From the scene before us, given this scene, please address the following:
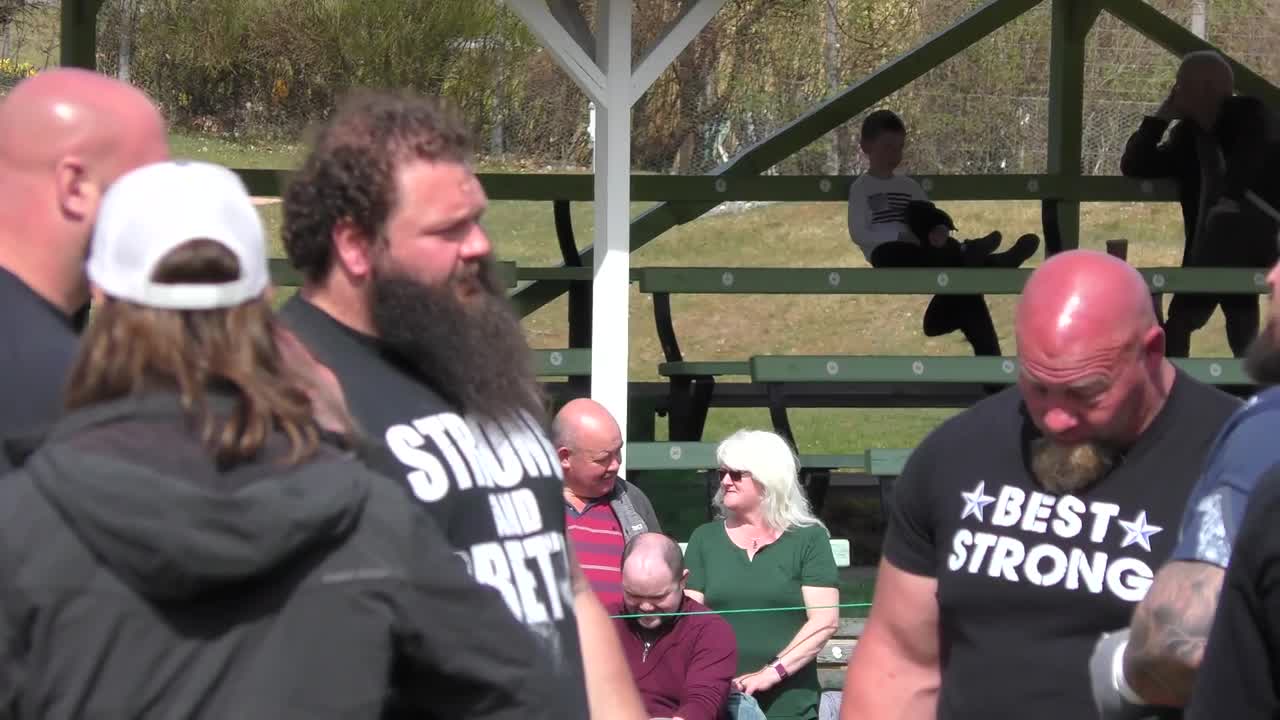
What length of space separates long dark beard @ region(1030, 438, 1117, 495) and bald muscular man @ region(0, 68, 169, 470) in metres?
1.49

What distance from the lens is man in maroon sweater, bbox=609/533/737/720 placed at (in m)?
4.93

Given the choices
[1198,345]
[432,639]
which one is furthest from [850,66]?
[432,639]

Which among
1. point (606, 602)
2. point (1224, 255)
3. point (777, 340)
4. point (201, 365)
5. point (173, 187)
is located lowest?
point (777, 340)

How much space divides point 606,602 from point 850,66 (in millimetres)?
12804

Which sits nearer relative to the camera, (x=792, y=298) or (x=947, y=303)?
(x=947, y=303)

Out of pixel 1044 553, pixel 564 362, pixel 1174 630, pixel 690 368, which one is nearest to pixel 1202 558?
pixel 1174 630

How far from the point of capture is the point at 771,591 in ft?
17.7

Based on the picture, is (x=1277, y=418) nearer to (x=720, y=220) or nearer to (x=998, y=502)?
(x=998, y=502)

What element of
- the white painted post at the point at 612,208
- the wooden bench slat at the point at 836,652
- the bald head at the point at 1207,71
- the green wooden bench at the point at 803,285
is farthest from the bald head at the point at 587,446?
the bald head at the point at 1207,71

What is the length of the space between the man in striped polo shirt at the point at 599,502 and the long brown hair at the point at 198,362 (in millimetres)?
3537

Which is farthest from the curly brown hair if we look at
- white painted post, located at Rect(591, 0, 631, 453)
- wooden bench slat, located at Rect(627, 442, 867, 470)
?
wooden bench slat, located at Rect(627, 442, 867, 470)

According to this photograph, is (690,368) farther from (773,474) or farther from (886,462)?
(773,474)

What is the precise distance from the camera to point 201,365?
4.75 ft

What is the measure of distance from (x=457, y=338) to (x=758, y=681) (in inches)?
137
